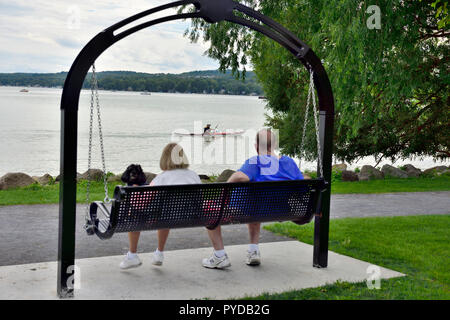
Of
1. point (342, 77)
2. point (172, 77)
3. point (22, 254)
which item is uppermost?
point (172, 77)

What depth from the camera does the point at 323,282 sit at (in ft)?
16.1

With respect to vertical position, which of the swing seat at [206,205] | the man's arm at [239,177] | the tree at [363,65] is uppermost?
the tree at [363,65]

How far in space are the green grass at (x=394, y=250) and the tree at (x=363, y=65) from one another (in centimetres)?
213

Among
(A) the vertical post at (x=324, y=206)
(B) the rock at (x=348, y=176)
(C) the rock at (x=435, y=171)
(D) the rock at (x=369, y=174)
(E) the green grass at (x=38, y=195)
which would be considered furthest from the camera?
(C) the rock at (x=435, y=171)

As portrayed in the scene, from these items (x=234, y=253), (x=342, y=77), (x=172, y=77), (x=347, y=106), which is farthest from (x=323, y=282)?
(x=172, y=77)

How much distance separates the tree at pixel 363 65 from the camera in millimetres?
8164

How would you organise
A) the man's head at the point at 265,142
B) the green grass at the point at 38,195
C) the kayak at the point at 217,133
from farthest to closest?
the kayak at the point at 217,133 → the green grass at the point at 38,195 → the man's head at the point at 265,142

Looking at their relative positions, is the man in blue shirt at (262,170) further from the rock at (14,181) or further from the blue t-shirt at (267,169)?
the rock at (14,181)

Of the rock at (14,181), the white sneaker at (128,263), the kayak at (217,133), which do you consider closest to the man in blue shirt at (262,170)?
the white sneaker at (128,263)

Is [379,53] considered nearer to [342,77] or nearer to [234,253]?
[342,77]

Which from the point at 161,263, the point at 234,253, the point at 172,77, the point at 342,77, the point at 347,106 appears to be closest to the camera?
the point at 161,263

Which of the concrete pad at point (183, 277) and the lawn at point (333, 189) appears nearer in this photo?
the concrete pad at point (183, 277)

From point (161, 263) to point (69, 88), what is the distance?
1954mm

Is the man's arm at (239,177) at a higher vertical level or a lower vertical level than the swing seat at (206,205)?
higher
